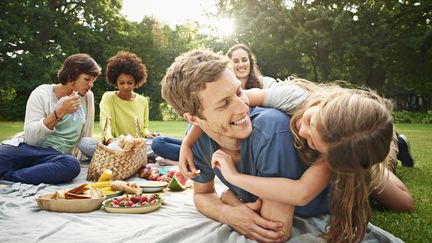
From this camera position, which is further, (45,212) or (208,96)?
(45,212)

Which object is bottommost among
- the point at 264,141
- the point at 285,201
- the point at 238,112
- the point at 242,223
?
the point at 242,223

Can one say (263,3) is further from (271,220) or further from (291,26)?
(271,220)

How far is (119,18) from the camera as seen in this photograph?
29.1 meters

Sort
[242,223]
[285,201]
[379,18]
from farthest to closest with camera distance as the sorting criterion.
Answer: [379,18], [242,223], [285,201]

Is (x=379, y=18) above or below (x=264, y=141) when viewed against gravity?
above

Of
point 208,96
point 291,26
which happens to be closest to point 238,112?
point 208,96

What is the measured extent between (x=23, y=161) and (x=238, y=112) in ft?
11.0

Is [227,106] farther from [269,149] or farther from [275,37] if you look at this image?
[275,37]

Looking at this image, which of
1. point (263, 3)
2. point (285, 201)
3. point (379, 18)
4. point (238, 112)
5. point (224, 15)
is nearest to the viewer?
point (285, 201)

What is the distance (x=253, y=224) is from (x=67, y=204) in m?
1.65

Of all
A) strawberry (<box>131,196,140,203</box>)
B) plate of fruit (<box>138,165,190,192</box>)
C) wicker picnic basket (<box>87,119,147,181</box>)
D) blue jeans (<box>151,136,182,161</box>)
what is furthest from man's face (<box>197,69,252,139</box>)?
blue jeans (<box>151,136,182,161</box>)

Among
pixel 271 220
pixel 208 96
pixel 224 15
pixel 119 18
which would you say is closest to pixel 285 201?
pixel 271 220

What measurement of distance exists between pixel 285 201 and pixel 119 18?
28.9m

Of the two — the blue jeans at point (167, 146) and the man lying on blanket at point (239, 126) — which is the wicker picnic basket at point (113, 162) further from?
the man lying on blanket at point (239, 126)
